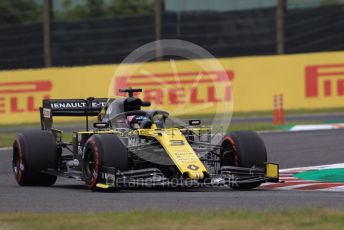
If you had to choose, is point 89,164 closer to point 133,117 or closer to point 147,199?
point 133,117

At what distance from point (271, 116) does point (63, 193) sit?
19470mm

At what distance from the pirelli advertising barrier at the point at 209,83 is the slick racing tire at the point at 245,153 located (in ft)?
56.4

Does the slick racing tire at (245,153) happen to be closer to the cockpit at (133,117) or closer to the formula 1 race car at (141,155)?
the formula 1 race car at (141,155)

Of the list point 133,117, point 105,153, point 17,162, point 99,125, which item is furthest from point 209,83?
point 105,153

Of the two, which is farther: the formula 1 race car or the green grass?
the formula 1 race car

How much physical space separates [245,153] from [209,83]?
59.1ft

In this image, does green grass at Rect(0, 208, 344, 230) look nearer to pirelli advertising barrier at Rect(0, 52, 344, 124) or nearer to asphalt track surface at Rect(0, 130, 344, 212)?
asphalt track surface at Rect(0, 130, 344, 212)

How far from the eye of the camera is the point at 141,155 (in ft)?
44.4

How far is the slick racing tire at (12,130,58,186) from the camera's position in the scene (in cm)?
1482

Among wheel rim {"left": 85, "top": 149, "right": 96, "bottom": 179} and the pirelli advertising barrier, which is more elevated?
the pirelli advertising barrier

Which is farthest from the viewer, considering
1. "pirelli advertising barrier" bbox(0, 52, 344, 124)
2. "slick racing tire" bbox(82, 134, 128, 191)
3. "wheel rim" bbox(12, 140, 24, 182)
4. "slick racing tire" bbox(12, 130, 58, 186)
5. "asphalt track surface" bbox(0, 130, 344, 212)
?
"pirelli advertising barrier" bbox(0, 52, 344, 124)

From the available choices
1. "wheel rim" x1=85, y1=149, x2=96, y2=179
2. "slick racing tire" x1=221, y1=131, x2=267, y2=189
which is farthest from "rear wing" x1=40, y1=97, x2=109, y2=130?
"slick racing tire" x1=221, y1=131, x2=267, y2=189

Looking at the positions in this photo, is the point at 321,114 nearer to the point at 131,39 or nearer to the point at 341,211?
the point at 131,39

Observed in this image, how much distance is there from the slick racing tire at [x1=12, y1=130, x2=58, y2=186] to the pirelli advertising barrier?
16199 millimetres
